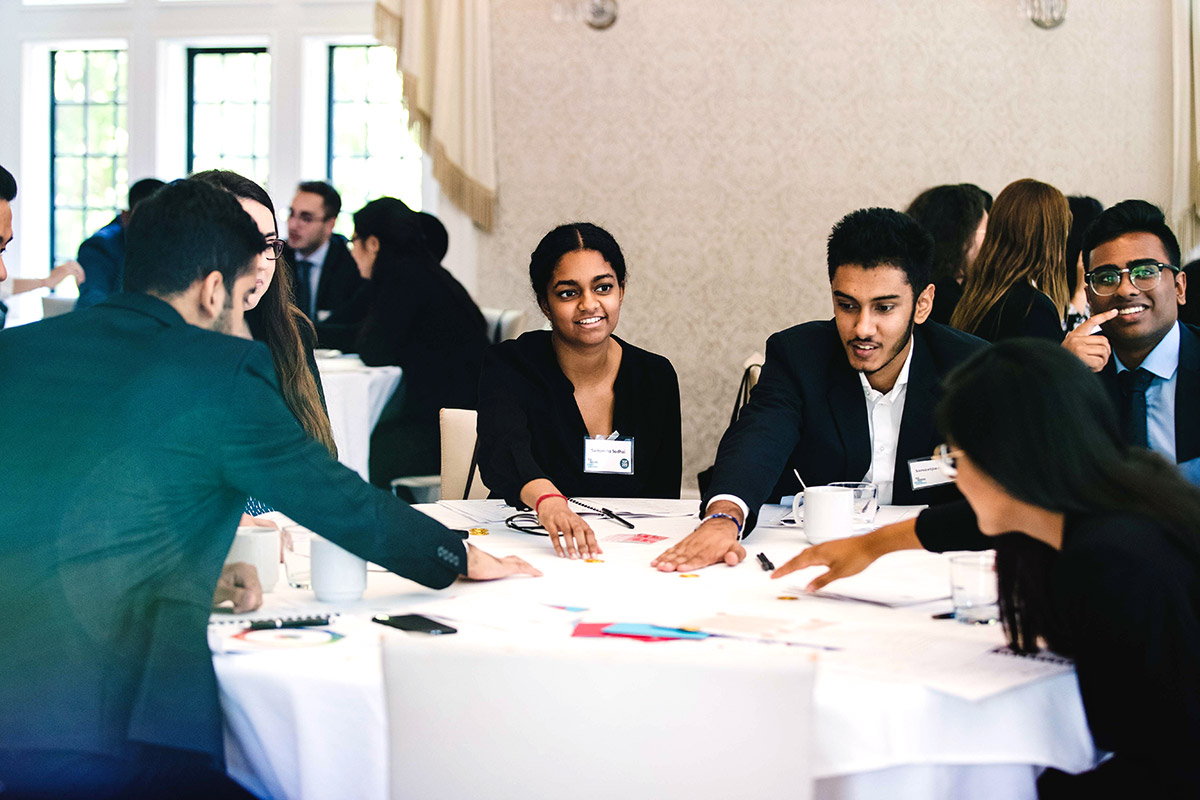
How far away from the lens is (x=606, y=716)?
0.98m

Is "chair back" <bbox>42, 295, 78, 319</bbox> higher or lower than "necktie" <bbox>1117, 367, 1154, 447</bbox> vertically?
higher

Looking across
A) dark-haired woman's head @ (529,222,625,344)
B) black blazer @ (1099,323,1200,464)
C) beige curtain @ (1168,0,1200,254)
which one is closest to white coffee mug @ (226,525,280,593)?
dark-haired woman's head @ (529,222,625,344)

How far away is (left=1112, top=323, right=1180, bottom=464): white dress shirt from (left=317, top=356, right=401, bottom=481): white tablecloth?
3.05 metres

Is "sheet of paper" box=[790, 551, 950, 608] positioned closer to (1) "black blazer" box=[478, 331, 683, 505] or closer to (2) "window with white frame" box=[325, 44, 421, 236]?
(1) "black blazer" box=[478, 331, 683, 505]

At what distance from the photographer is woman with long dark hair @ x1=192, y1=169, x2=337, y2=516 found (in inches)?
92.4

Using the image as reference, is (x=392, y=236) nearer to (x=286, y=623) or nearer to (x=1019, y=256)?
(x=1019, y=256)

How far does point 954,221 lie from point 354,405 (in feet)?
8.32

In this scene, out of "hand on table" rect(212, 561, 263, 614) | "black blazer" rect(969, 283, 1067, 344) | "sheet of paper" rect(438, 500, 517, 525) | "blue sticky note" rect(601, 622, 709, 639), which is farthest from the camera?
"black blazer" rect(969, 283, 1067, 344)

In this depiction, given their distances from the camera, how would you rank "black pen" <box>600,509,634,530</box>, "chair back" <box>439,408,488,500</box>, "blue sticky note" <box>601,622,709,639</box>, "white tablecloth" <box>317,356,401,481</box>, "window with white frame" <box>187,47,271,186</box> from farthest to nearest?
"window with white frame" <box>187,47,271,186</box> < "white tablecloth" <box>317,356,401,481</box> < "chair back" <box>439,408,488,500</box> < "black pen" <box>600,509,634,530</box> < "blue sticky note" <box>601,622,709,639</box>

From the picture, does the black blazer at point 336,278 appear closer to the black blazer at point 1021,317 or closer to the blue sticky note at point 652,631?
the black blazer at point 1021,317

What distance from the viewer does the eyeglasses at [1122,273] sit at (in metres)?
2.50

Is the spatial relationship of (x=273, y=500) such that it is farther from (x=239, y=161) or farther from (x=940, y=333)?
(x=239, y=161)

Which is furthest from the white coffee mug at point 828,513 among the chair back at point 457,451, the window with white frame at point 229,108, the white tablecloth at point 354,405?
the window with white frame at point 229,108

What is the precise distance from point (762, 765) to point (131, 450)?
2.61ft
